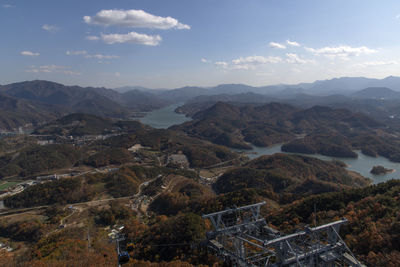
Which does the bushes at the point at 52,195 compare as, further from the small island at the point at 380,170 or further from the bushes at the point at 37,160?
the small island at the point at 380,170

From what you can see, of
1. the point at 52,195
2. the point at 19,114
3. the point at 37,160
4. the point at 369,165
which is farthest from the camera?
the point at 19,114

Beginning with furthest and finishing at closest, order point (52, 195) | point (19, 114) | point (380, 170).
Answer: point (19, 114) < point (380, 170) < point (52, 195)

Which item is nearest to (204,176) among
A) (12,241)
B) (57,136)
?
(12,241)

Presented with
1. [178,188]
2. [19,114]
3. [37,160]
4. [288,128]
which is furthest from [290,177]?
[19,114]

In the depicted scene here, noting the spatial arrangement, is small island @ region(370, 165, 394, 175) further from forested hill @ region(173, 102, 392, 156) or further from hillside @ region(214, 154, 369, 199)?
forested hill @ region(173, 102, 392, 156)

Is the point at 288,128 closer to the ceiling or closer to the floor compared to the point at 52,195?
closer to the floor

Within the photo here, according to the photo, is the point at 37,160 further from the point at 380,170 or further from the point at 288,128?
the point at 288,128

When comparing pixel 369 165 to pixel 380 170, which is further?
pixel 369 165

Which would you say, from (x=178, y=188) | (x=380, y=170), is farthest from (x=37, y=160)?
(x=380, y=170)

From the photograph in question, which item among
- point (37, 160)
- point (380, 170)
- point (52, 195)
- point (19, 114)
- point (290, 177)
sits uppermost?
point (19, 114)

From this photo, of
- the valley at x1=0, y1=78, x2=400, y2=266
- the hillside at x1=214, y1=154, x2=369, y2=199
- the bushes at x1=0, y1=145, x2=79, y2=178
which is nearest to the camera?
the valley at x1=0, y1=78, x2=400, y2=266

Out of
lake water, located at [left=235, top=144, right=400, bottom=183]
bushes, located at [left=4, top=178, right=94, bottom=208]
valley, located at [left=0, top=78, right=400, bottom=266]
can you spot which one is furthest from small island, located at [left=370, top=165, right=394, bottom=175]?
bushes, located at [left=4, top=178, right=94, bottom=208]

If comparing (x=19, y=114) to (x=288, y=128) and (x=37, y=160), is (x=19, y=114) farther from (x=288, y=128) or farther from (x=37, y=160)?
(x=288, y=128)
